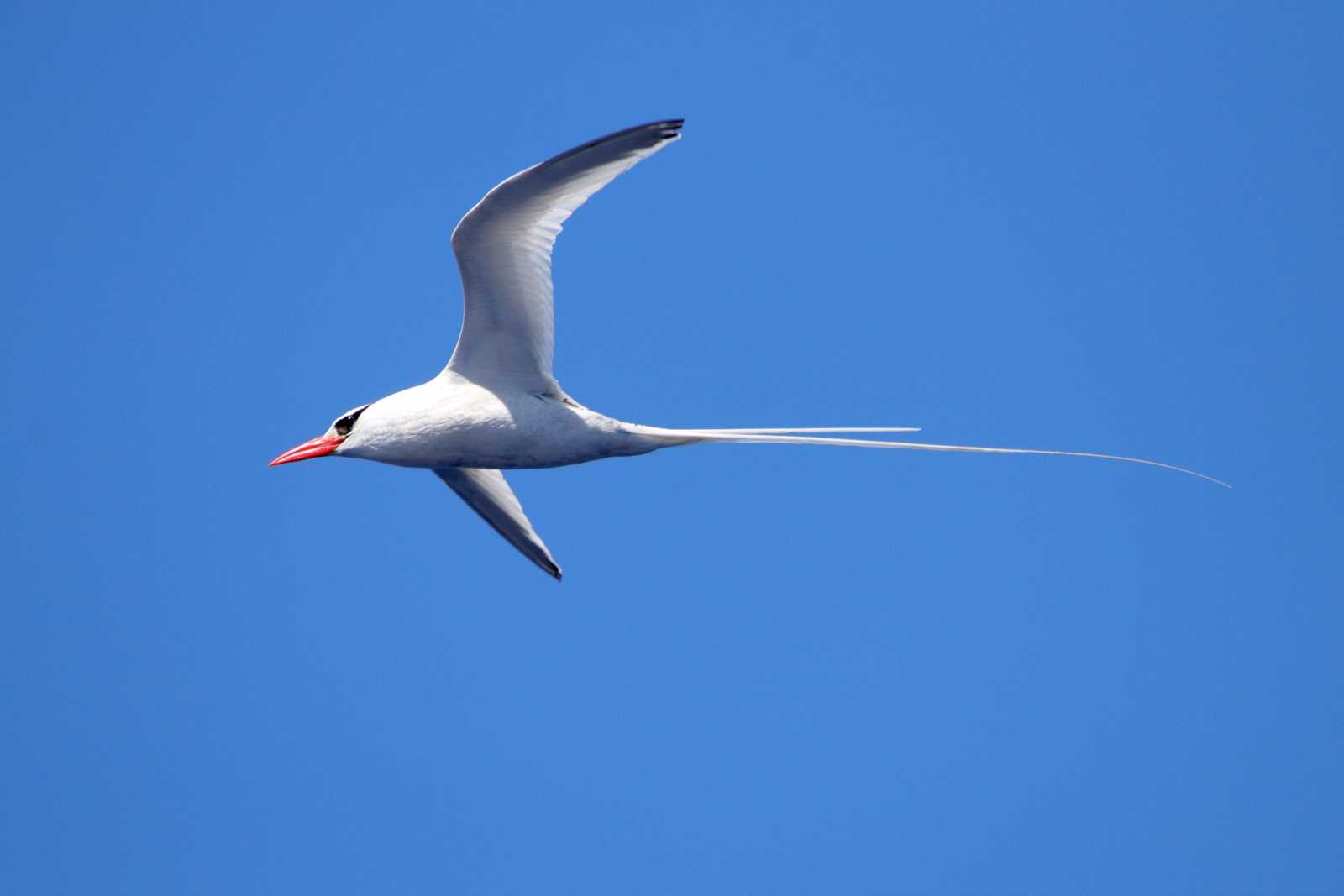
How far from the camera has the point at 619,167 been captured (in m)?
7.95

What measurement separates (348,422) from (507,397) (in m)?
1.26

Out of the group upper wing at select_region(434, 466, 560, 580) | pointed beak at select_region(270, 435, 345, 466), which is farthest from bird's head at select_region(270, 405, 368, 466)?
upper wing at select_region(434, 466, 560, 580)

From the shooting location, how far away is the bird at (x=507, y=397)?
8.28 metres

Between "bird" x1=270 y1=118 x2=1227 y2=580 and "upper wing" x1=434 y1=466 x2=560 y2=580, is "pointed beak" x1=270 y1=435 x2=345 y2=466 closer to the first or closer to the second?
"bird" x1=270 y1=118 x2=1227 y2=580

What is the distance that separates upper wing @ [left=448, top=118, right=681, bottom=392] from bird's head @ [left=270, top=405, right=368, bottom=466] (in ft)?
2.92

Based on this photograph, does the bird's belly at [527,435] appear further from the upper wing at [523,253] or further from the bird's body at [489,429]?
the upper wing at [523,253]

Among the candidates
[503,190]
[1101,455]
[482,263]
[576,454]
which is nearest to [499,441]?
[576,454]

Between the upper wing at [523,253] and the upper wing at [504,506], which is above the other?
the upper wing at [523,253]

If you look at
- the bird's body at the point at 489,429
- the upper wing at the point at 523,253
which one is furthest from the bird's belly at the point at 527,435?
the upper wing at the point at 523,253

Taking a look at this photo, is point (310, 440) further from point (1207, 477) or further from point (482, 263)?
point (1207, 477)

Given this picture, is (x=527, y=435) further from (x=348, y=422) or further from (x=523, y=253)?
(x=348, y=422)

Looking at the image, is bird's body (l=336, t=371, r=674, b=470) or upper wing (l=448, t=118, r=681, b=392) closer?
upper wing (l=448, t=118, r=681, b=392)

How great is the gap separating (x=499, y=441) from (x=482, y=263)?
1.22 metres

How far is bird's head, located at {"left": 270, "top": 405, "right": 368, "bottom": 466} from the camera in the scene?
9.41 meters
